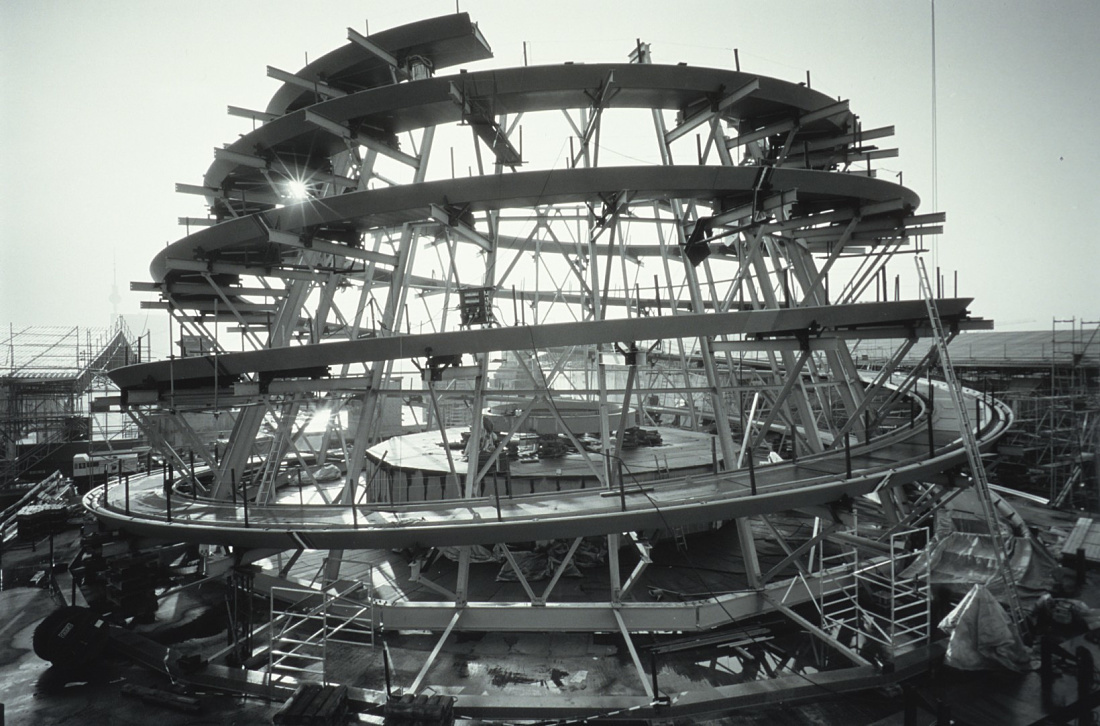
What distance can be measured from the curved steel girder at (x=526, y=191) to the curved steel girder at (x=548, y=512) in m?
6.07

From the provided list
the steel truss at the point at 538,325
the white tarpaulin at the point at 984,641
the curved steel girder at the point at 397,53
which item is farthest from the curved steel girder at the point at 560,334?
the curved steel girder at the point at 397,53

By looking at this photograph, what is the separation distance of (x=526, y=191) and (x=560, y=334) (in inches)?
121

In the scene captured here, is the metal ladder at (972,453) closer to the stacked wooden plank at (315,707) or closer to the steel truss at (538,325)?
the steel truss at (538,325)

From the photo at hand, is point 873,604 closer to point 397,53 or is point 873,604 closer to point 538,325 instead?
point 538,325

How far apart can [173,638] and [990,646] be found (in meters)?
17.8

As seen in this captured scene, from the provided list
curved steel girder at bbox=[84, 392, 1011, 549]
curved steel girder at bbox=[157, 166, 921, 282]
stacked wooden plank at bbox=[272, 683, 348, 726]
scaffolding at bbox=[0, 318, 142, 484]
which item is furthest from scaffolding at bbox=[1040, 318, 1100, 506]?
scaffolding at bbox=[0, 318, 142, 484]

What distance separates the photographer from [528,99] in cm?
1255

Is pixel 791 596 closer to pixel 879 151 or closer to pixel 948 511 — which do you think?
pixel 948 511

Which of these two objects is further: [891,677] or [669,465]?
[669,465]

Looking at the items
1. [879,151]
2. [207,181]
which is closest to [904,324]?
[879,151]

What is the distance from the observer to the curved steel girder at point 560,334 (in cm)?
Result: 997

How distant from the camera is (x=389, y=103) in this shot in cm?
1180

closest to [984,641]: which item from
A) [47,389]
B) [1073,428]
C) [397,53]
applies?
[397,53]

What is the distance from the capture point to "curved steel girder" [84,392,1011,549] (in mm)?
9664
